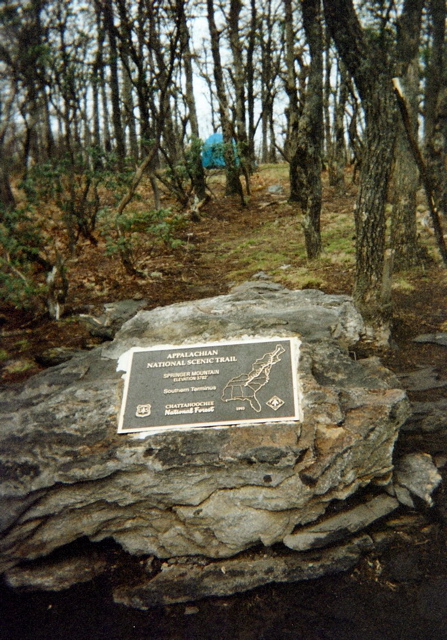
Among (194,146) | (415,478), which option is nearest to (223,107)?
(194,146)

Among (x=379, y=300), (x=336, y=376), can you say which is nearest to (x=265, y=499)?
(x=336, y=376)

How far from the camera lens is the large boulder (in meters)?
2.77

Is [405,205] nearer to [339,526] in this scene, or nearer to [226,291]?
[226,291]

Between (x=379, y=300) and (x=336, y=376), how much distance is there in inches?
73.8

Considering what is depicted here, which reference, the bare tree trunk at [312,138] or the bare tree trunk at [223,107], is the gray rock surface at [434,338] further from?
the bare tree trunk at [223,107]

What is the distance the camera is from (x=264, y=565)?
110 inches

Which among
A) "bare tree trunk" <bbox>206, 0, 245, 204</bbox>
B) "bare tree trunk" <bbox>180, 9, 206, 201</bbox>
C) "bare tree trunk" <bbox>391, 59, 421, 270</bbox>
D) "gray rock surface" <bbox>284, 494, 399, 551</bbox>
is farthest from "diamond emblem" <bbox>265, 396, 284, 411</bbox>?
"bare tree trunk" <bbox>206, 0, 245, 204</bbox>

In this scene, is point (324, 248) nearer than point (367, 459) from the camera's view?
No

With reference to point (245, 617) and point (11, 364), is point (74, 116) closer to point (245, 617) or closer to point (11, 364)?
point (11, 364)

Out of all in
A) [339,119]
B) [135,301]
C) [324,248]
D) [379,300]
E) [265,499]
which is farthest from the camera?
[339,119]

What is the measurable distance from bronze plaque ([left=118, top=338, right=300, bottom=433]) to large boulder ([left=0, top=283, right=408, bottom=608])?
3.2 inches

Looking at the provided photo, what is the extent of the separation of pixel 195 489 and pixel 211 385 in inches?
25.9

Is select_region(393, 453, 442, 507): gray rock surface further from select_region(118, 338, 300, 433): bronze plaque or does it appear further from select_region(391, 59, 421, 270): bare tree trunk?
select_region(391, 59, 421, 270): bare tree trunk

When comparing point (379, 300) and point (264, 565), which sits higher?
point (379, 300)
